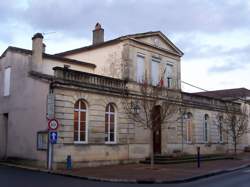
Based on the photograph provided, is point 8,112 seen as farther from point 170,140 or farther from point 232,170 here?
point 232,170

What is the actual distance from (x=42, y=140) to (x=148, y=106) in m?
6.09

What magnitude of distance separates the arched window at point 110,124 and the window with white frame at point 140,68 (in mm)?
3275

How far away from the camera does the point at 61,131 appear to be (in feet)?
64.3

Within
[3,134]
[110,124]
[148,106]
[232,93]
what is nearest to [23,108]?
[3,134]

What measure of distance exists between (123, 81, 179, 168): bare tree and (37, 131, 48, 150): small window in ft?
17.7

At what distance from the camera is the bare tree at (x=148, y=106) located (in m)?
21.3

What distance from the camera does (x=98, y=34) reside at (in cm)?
2867

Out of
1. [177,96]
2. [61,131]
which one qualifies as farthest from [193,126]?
[61,131]

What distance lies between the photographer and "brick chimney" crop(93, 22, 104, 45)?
2855cm

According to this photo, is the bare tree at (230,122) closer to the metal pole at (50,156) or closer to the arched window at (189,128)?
the arched window at (189,128)

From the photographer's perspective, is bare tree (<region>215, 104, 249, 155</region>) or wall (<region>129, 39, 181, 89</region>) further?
bare tree (<region>215, 104, 249, 155</region>)

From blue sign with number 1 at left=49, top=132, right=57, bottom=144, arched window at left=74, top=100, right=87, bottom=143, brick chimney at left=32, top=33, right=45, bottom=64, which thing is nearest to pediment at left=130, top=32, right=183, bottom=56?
brick chimney at left=32, top=33, right=45, bottom=64

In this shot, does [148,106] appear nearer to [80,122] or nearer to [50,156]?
[80,122]

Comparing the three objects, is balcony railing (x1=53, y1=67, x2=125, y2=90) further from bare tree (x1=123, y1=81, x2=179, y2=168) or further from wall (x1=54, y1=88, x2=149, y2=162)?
bare tree (x1=123, y1=81, x2=179, y2=168)
